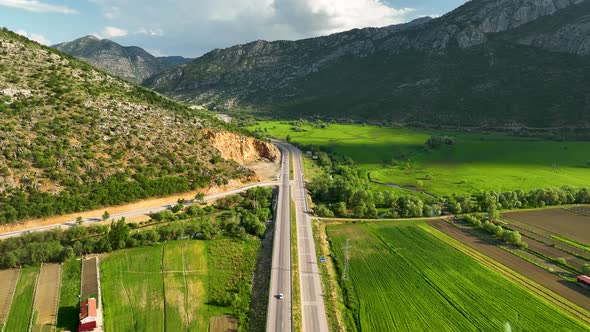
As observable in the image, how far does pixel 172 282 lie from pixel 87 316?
13.9m

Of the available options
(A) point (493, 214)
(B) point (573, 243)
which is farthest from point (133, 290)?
(B) point (573, 243)

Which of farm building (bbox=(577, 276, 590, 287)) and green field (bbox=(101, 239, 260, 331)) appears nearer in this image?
green field (bbox=(101, 239, 260, 331))

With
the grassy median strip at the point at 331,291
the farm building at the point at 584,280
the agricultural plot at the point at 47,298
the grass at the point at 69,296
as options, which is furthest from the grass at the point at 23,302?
the farm building at the point at 584,280

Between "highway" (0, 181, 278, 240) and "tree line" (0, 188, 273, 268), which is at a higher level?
"highway" (0, 181, 278, 240)

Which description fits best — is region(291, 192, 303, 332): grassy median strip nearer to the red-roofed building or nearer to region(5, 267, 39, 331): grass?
A: the red-roofed building

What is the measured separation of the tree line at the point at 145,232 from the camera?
60.9 m

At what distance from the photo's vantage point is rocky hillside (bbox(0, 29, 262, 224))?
75.7m

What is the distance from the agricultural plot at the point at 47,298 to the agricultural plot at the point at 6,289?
10.9 ft

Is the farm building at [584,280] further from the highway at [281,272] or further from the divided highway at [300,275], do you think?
the highway at [281,272]

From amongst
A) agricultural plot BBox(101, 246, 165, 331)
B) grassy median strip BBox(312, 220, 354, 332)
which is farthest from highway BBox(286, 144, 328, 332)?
agricultural plot BBox(101, 246, 165, 331)

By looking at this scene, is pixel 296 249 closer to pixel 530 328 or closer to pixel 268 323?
pixel 268 323

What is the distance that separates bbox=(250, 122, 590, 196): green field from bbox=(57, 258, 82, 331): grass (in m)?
96.5

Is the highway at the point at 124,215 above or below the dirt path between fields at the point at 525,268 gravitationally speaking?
above

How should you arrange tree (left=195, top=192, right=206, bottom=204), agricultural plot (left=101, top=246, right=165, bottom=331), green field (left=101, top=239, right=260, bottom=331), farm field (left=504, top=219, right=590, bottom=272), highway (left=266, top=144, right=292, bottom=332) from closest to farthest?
highway (left=266, top=144, right=292, bottom=332)
agricultural plot (left=101, top=246, right=165, bottom=331)
green field (left=101, top=239, right=260, bottom=331)
farm field (left=504, top=219, right=590, bottom=272)
tree (left=195, top=192, right=206, bottom=204)
